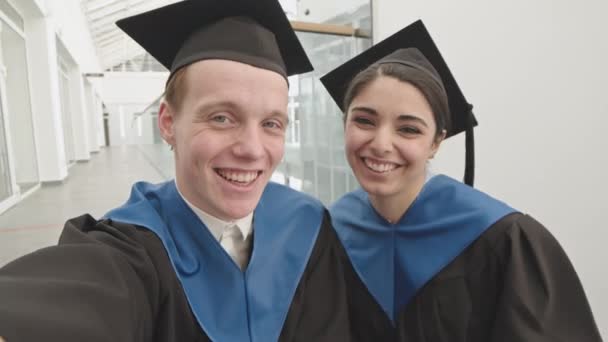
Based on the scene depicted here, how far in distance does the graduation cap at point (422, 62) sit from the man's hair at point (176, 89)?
31.1 inches

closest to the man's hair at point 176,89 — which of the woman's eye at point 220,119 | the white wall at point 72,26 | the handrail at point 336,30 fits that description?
the woman's eye at point 220,119

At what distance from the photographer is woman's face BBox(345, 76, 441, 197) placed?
1479mm

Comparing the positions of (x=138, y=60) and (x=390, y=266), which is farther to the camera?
(x=138, y=60)

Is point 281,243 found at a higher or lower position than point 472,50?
lower

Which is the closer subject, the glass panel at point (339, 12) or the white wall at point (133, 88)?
the glass panel at point (339, 12)

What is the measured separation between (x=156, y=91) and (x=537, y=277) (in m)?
28.0

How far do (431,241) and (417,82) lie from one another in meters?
0.58

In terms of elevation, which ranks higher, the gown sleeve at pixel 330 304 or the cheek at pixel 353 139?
the cheek at pixel 353 139

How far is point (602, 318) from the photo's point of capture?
3.41m

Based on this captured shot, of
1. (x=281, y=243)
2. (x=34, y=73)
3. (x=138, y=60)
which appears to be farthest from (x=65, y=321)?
(x=138, y=60)

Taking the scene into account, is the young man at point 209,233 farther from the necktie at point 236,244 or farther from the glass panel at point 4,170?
the glass panel at point 4,170

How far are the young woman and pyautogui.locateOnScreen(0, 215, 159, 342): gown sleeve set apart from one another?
2.76 ft

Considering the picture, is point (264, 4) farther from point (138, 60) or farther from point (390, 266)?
point (138, 60)

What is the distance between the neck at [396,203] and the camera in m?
1.62
